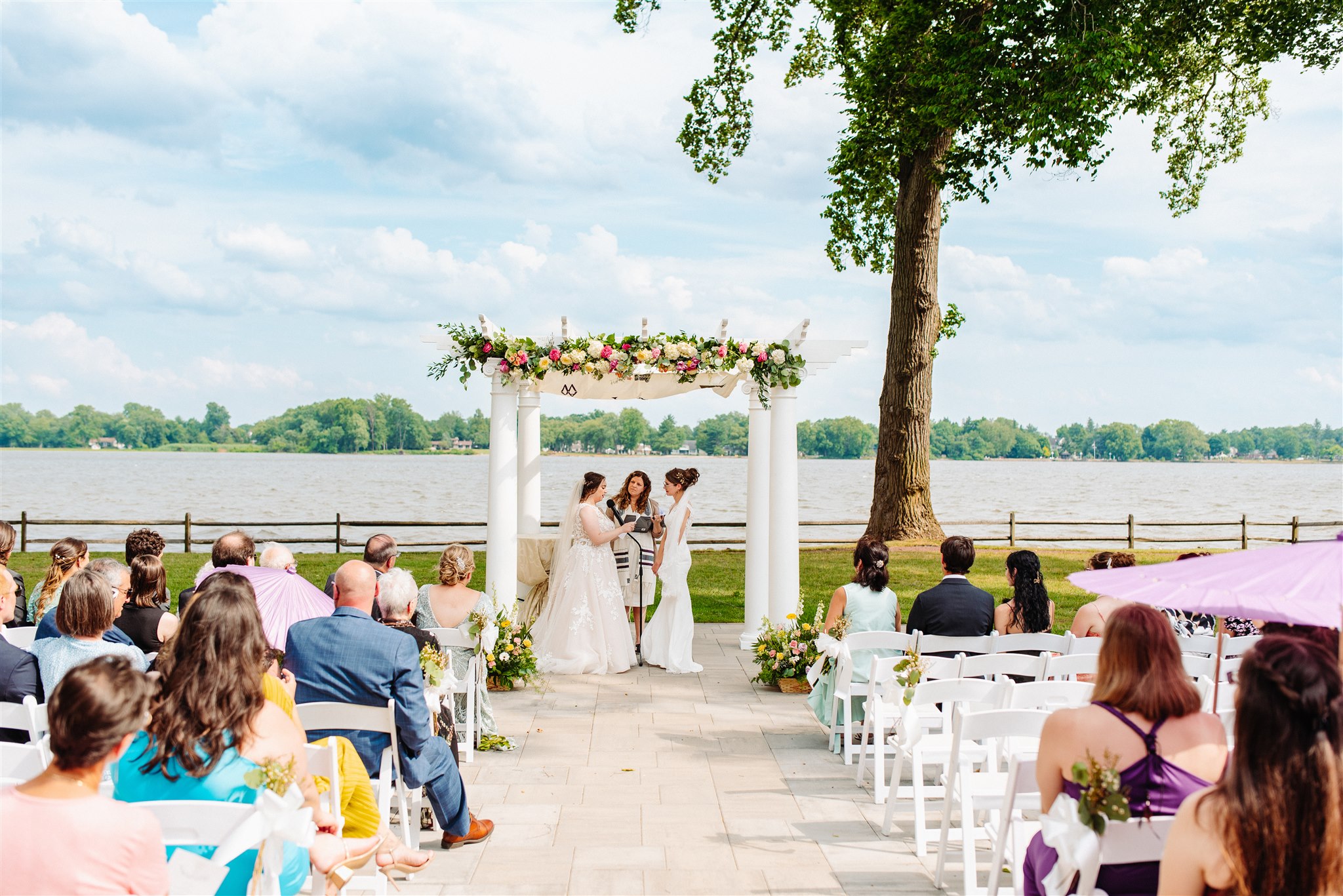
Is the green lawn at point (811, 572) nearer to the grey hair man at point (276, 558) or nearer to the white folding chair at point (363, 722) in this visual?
the grey hair man at point (276, 558)

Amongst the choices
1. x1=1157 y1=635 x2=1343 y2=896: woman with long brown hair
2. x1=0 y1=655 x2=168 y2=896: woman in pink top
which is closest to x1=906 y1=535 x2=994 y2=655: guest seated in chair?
x1=1157 y1=635 x2=1343 y2=896: woman with long brown hair

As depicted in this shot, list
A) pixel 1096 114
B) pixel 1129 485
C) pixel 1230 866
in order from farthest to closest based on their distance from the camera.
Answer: pixel 1129 485 → pixel 1096 114 → pixel 1230 866

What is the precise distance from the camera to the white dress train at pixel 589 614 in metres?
9.73

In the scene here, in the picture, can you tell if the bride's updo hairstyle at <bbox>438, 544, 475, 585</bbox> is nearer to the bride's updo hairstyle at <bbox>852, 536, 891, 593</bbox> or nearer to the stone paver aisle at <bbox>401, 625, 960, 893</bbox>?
the stone paver aisle at <bbox>401, 625, 960, 893</bbox>

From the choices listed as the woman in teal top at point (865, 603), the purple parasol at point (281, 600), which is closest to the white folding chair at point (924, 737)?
the woman in teal top at point (865, 603)

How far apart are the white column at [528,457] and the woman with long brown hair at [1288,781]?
927 cm

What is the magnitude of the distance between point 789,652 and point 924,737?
3.28m

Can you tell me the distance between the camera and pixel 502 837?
529 cm

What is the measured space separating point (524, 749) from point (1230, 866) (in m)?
5.24

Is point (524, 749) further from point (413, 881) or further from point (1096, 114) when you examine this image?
point (1096, 114)

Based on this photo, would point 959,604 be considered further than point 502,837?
Yes

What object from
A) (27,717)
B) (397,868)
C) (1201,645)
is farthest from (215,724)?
(1201,645)

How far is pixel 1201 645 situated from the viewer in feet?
22.0

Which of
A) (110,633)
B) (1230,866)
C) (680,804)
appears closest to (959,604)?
(680,804)
